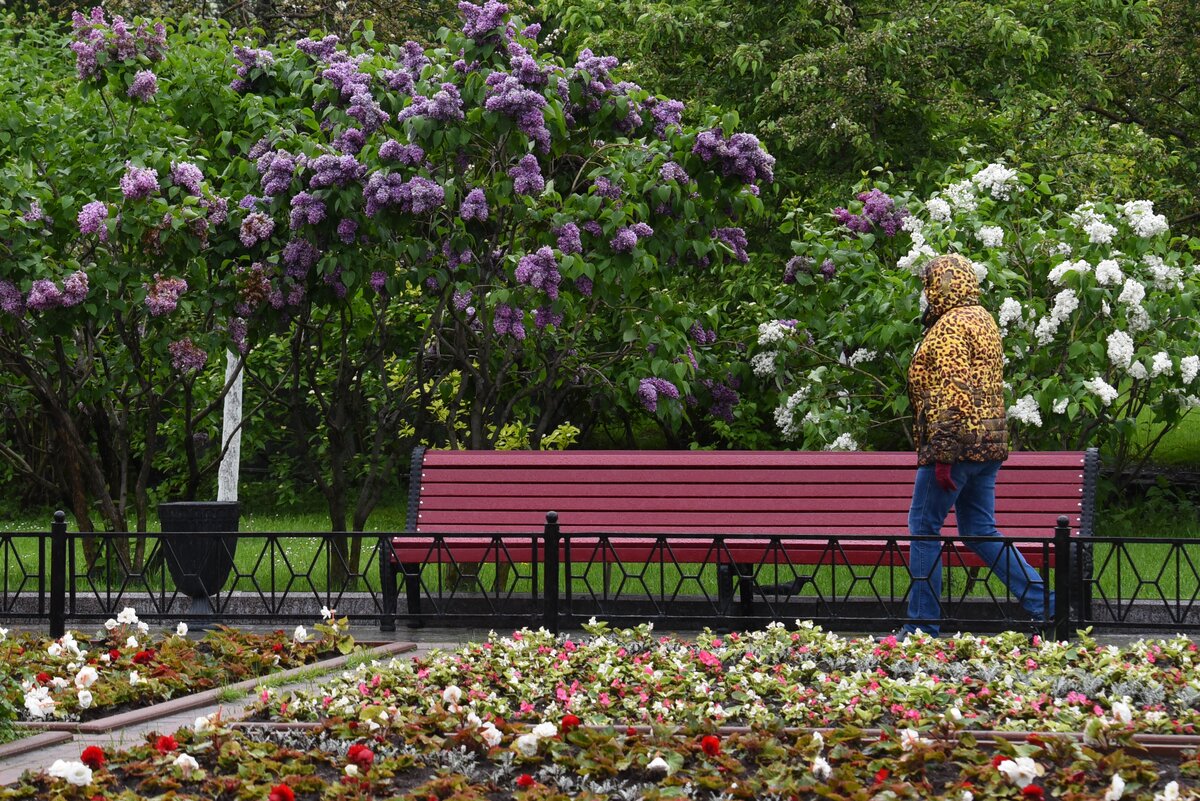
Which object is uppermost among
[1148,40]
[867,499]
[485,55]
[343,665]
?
[1148,40]

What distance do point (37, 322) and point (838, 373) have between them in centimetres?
534

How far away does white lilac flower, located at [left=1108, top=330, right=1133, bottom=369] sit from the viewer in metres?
10.1

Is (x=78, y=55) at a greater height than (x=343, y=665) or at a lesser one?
greater

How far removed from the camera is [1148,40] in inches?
704

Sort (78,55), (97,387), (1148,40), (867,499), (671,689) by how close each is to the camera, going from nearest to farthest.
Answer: (671,689), (867,499), (78,55), (97,387), (1148,40)

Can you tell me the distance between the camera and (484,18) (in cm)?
976

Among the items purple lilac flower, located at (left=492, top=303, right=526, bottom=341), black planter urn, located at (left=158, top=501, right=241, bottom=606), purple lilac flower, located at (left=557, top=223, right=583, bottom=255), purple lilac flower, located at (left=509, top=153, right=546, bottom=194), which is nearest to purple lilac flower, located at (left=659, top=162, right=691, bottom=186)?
purple lilac flower, located at (left=557, top=223, right=583, bottom=255)

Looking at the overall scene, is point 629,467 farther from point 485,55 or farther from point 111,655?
point 111,655

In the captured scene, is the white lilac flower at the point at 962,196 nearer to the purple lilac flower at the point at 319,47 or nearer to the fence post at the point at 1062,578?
the fence post at the point at 1062,578

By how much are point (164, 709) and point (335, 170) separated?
427cm

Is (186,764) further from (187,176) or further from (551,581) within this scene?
(187,176)

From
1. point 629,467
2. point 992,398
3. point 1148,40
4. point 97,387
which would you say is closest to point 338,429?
point 97,387

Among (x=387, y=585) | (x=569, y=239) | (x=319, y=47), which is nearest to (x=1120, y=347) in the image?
(x=569, y=239)

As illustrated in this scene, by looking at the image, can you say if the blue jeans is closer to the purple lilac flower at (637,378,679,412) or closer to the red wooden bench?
the red wooden bench
